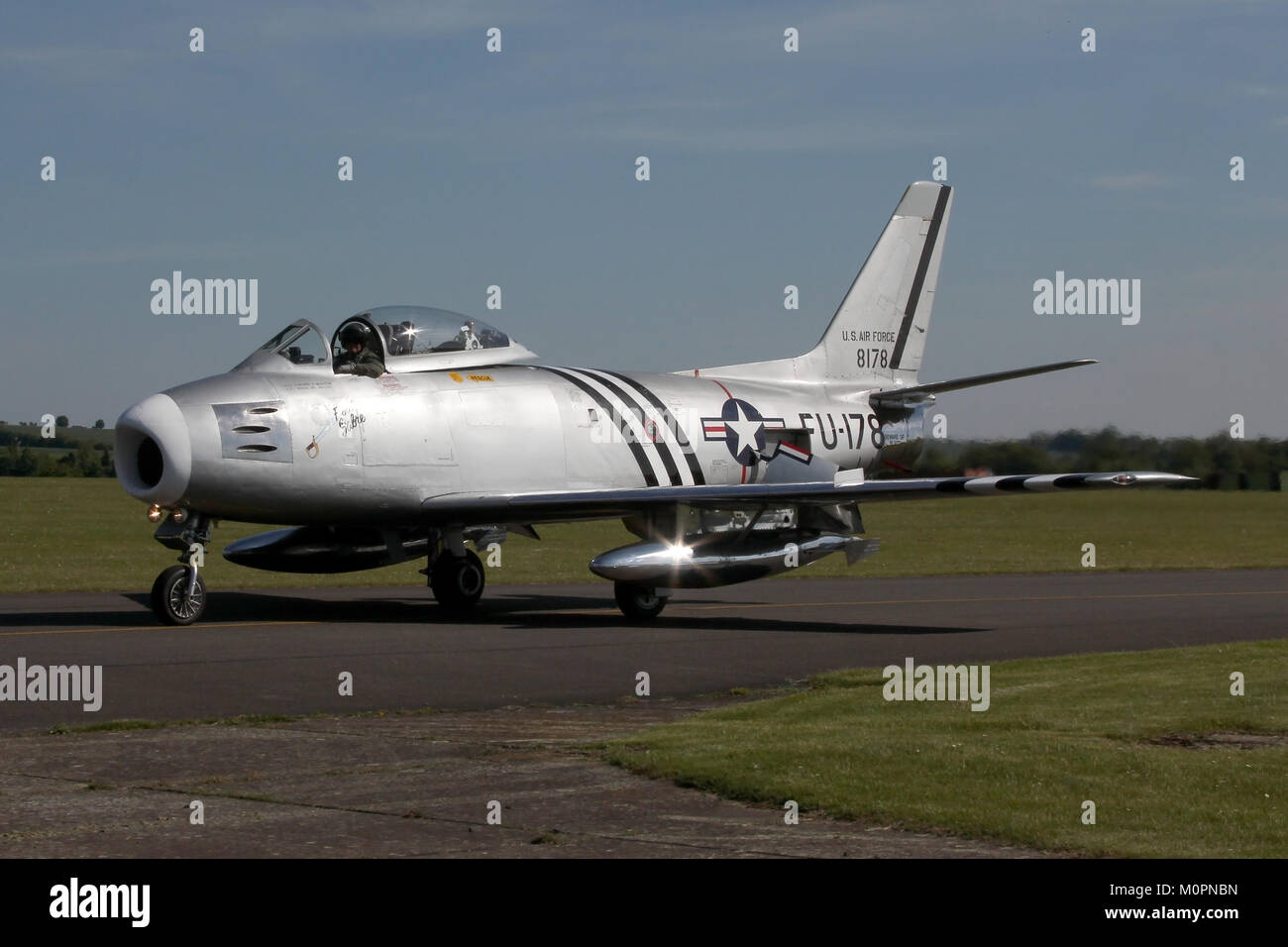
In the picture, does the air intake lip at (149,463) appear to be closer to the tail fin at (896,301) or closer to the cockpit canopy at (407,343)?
the cockpit canopy at (407,343)

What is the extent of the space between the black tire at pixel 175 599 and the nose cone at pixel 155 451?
845 millimetres

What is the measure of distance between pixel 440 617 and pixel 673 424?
4225 millimetres

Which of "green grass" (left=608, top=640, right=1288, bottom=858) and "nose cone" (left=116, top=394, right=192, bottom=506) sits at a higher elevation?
"nose cone" (left=116, top=394, right=192, bottom=506)

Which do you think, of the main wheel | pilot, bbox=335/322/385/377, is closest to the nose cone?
pilot, bbox=335/322/385/377

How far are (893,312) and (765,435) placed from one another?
408 cm

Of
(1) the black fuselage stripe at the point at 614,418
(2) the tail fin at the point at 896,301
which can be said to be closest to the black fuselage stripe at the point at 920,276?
(2) the tail fin at the point at 896,301

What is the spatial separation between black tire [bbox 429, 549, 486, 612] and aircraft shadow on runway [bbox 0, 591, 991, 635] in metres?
0.20

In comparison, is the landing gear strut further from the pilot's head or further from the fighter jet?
the pilot's head

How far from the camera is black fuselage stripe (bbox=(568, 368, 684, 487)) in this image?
2116 cm

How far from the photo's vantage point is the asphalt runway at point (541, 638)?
12508 millimetres

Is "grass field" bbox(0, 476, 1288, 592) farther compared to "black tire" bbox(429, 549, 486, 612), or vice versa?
"grass field" bbox(0, 476, 1288, 592)

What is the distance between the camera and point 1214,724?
10211mm

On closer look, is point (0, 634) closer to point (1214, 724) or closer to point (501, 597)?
point (501, 597)
